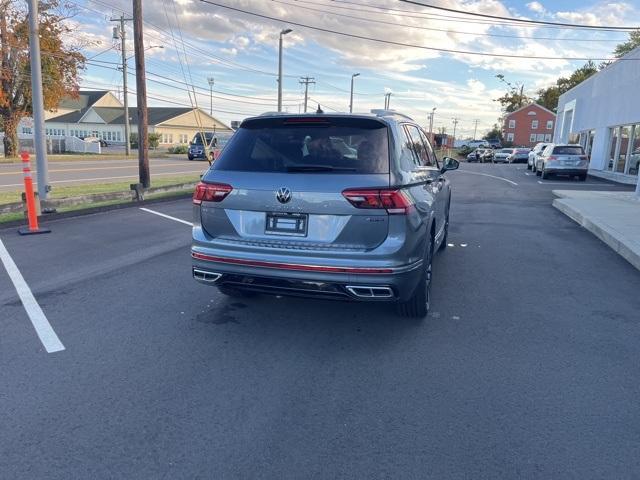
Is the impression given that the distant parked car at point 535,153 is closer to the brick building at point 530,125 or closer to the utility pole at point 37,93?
the utility pole at point 37,93

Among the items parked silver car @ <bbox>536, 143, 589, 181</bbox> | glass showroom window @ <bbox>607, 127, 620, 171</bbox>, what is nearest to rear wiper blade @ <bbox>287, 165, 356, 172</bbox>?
parked silver car @ <bbox>536, 143, 589, 181</bbox>

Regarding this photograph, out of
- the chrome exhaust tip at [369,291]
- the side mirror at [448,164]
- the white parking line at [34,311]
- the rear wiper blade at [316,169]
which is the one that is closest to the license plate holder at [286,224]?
the rear wiper blade at [316,169]


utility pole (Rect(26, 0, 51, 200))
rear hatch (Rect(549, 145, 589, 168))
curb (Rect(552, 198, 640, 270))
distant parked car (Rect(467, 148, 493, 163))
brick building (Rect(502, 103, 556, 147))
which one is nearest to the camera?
curb (Rect(552, 198, 640, 270))

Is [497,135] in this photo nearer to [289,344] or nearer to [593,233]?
[593,233]

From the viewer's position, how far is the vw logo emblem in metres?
3.96

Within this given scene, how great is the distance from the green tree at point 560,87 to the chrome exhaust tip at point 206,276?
88.8 meters

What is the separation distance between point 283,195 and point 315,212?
11.4 inches

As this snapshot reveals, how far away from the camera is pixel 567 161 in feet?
74.5

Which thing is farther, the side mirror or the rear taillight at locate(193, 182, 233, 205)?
the side mirror

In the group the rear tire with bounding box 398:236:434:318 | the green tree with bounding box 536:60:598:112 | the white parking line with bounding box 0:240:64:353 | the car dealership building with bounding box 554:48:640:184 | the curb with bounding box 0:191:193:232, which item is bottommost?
the white parking line with bounding box 0:240:64:353

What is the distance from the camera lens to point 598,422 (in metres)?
3.20

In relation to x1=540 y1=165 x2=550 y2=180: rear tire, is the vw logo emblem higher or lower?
higher

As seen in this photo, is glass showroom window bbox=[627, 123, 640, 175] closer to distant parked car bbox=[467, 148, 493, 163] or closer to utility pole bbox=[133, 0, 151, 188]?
utility pole bbox=[133, 0, 151, 188]

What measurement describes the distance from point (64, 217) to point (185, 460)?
350 inches
